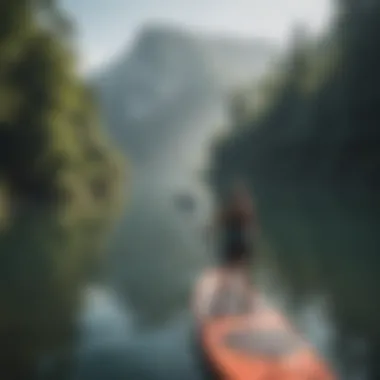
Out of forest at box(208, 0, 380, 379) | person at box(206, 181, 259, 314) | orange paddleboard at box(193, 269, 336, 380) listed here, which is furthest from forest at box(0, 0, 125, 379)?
forest at box(208, 0, 380, 379)

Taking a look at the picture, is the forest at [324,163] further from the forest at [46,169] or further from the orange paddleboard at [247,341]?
the forest at [46,169]

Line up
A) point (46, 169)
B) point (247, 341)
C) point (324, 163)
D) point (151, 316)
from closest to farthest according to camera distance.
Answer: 1. point (247, 341)
2. point (151, 316)
3. point (46, 169)
4. point (324, 163)

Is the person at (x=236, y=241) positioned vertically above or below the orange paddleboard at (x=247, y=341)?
above

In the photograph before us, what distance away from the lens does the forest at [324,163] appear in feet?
64.1

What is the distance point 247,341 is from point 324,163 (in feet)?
133

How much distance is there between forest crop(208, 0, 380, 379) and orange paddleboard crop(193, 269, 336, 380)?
1.92m

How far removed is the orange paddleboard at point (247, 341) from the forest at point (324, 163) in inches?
75.5

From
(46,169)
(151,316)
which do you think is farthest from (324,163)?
(151,316)

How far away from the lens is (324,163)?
50312 mm

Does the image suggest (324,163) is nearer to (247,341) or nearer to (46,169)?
(46,169)

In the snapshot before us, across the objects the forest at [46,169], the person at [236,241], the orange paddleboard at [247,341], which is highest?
the forest at [46,169]

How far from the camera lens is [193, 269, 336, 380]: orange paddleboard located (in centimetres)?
969

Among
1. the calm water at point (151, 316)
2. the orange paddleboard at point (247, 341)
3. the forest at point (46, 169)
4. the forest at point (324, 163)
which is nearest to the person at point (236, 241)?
the orange paddleboard at point (247, 341)

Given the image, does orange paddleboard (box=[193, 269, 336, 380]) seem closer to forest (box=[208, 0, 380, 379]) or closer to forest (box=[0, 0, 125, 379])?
forest (box=[208, 0, 380, 379])
